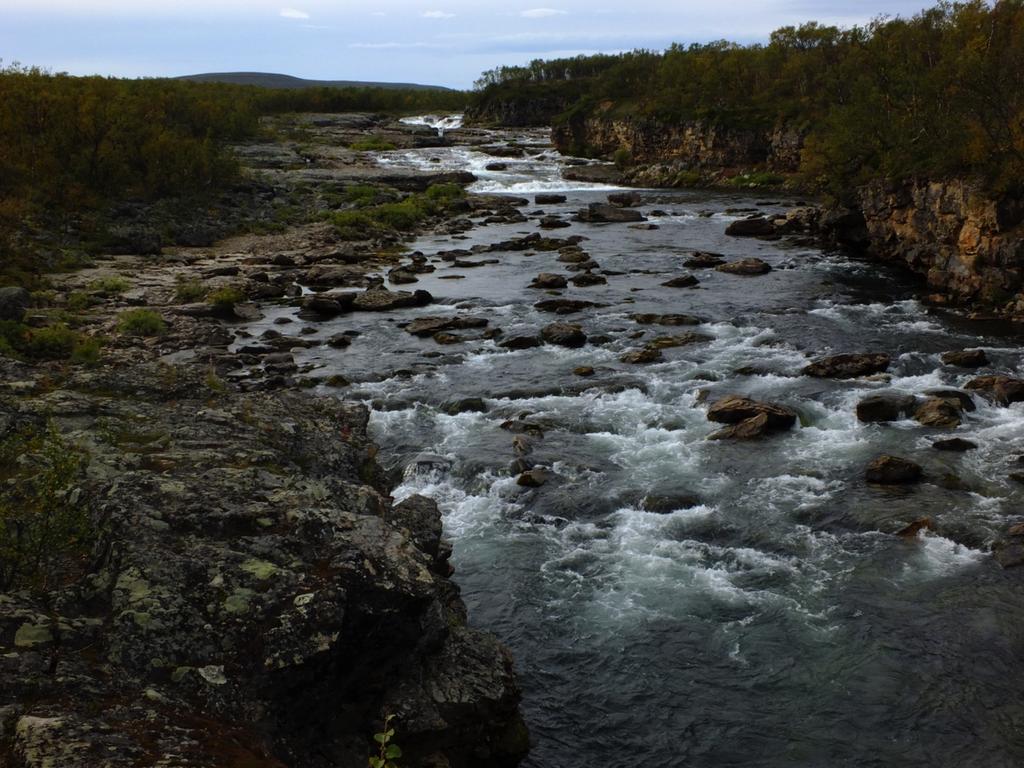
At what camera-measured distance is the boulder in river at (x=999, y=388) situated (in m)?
25.3

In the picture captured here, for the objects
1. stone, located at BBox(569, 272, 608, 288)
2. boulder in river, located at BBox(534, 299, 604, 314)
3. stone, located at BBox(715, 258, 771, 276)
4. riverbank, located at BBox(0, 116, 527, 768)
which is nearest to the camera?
riverbank, located at BBox(0, 116, 527, 768)

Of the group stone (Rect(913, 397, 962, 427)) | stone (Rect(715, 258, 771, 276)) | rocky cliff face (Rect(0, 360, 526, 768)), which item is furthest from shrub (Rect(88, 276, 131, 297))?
stone (Rect(913, 397, 962, 427))

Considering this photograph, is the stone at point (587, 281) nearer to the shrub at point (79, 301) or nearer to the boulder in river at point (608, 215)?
the boulder in river at point (608, 215)

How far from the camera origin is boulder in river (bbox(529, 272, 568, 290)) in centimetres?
4438

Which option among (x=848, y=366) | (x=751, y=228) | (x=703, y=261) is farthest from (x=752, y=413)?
(x=751, y=228)

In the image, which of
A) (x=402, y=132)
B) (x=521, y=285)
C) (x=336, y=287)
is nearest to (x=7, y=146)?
(x=336, y=287)

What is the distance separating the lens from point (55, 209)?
52.9 metres

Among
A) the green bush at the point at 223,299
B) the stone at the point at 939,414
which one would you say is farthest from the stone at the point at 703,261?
the green bush at the point at 223,299

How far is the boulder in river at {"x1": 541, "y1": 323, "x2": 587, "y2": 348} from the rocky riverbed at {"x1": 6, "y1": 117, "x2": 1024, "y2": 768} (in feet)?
0.52

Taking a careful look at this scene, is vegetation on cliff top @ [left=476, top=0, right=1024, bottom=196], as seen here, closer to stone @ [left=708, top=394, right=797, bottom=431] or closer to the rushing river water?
the rushing river water

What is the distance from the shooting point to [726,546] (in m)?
18.2

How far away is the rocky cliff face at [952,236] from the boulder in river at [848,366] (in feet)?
34.2

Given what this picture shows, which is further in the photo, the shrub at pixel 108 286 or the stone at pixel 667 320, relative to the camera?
the shrub at pixel 108 286

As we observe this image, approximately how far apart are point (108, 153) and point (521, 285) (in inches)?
1328
